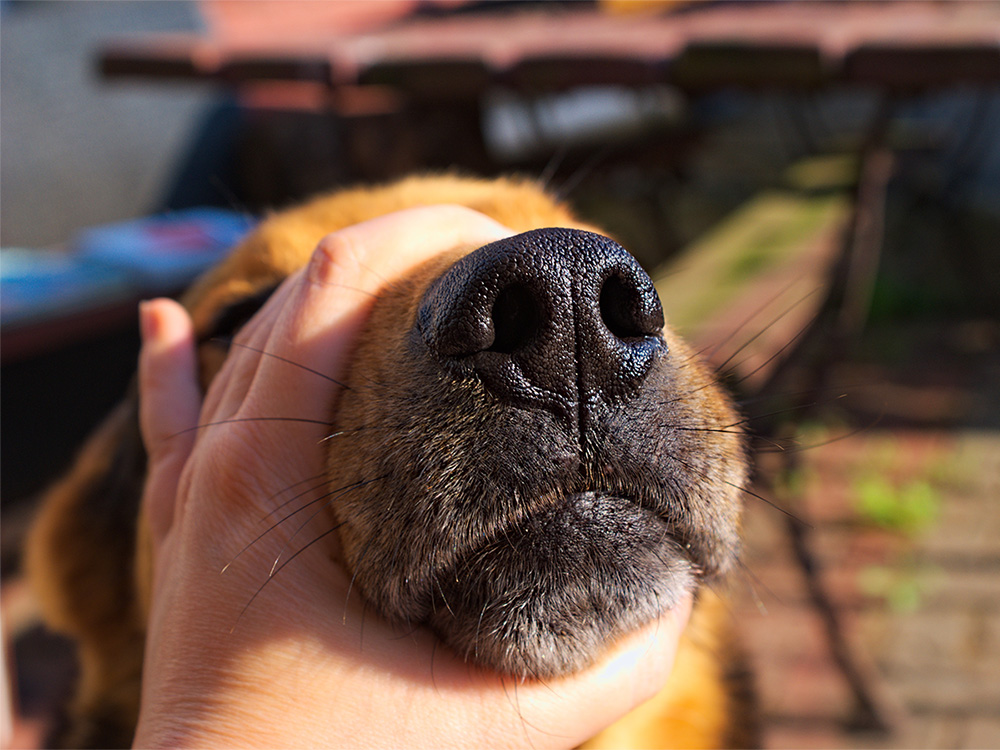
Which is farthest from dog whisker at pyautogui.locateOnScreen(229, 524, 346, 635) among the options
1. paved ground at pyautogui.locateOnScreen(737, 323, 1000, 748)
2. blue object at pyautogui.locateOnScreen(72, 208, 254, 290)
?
blue object at pyautogui.locateOnScreen(72, 208, 254, 290)

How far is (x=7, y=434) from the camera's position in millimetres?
5094

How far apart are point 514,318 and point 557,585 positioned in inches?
17.2

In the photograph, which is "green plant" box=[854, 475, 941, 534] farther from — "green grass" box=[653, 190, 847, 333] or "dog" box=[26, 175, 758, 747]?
"dog" box=[26, 175, 758, 747]

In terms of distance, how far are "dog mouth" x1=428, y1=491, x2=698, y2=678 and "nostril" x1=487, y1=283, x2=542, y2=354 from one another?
0.84ft

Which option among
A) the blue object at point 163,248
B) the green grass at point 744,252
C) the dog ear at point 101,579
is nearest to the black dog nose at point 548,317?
the dog ear at point 101,579

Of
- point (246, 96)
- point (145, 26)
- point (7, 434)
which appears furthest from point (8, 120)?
point (7, 434)

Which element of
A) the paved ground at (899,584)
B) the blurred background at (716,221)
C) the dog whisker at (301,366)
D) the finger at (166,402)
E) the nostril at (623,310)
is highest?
the nostril at (623,310)

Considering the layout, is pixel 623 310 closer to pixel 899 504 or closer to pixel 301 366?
pixel 301 366

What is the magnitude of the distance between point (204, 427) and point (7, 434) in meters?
4.45

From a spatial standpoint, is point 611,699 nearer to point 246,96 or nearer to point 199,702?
point 199,702

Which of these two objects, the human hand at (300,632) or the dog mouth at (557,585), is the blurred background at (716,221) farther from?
the human hand at (300,632)

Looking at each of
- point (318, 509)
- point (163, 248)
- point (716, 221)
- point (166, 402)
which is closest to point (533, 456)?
point (318, 509)

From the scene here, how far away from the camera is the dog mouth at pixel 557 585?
4.06 feet

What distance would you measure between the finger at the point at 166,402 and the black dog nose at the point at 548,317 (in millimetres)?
724
